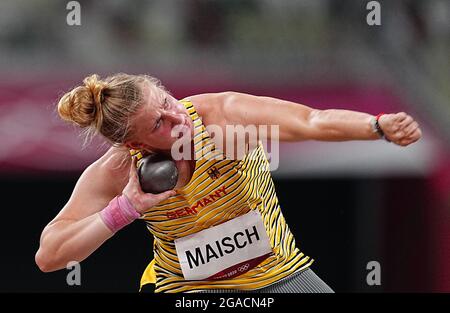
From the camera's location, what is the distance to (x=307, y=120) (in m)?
2.38

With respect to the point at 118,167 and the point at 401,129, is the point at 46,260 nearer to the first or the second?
the point at 118,167

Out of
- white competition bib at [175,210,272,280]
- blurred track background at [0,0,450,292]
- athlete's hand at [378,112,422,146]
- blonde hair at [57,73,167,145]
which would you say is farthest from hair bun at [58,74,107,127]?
blurred track background at [0,0,450,292]

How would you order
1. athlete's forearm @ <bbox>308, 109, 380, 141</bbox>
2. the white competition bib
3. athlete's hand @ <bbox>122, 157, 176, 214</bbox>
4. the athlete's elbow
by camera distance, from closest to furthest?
athlete's forearm @ <bbox>308, 109, 380, 141</bbox> < athlete's hand @ <bbox>122, 157, 176, 214</bbox> < the athlete's elbow < the white competition bib

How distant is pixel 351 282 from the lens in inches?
161

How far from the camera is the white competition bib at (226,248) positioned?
2.70 m

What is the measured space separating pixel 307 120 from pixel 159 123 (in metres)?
0.42

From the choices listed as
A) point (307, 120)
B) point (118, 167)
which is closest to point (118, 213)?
point (118, 167)

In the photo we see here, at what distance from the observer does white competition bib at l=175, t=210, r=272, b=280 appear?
2697 millimetres

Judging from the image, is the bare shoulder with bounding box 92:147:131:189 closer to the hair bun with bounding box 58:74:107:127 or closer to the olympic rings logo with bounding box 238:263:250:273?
the hair bun with bounding box 58:74:107:127

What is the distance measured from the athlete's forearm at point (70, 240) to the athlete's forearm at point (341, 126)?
66 cm

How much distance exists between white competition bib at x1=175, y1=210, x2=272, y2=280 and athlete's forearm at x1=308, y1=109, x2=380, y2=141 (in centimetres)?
47

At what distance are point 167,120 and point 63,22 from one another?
80.4 inches

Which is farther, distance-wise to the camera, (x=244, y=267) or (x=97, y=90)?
(x=244, y=267)

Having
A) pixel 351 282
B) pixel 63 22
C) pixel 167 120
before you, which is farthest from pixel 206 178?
pixel 63 22
